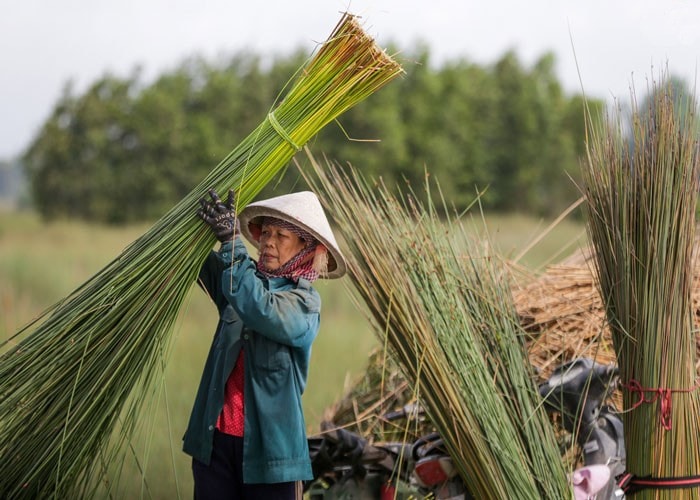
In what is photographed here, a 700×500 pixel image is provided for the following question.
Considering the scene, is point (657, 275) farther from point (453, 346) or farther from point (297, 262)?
point (297, 262)

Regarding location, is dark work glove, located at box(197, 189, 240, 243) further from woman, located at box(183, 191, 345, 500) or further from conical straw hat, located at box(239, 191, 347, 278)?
conical straw hat, located at box(239, 191, 347, 278)

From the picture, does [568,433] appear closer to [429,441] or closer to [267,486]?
[429,441]

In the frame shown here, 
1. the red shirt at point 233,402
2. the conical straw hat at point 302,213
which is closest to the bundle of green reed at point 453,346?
the conical straw hat at point 302,213

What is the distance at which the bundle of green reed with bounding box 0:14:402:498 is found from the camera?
2723 millimetres

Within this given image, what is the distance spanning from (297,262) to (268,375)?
1.13 ft

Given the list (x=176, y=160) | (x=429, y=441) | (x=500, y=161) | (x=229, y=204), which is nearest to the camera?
(x=229, y=204)

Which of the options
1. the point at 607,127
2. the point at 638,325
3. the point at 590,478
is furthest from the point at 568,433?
the point at 607,127

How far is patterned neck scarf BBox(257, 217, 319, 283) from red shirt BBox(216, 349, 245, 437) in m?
0.25

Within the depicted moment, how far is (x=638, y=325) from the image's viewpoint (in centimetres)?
296

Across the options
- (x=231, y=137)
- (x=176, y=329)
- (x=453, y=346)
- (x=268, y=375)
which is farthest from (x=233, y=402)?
(x=231, y=137)

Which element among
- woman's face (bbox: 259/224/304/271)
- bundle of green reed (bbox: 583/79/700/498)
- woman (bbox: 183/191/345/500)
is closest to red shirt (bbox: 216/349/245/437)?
woman (bbox: 183/191/345/500)

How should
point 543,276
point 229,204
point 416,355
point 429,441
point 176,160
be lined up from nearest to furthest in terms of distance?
point 229,204, point 416,355, point 429,441, point 543,276, point 176,160

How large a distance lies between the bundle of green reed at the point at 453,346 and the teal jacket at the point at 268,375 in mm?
329

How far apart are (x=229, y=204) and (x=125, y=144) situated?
60.9 ft
